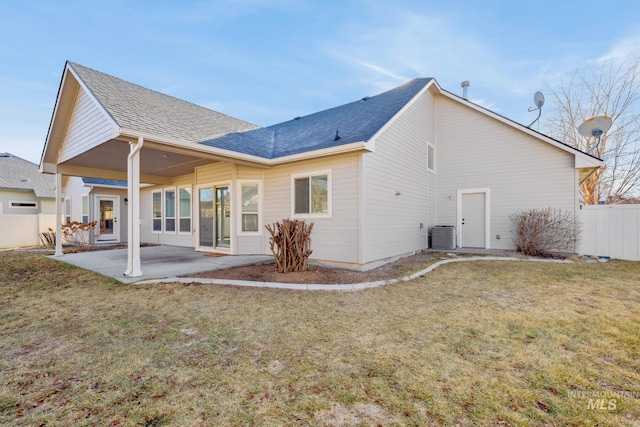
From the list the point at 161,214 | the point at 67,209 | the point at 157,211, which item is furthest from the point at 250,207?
the point at 67,209

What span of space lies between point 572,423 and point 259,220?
7562 millimetres

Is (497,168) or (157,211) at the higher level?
(497,168)

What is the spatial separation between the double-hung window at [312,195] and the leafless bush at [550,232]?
623 centimetres

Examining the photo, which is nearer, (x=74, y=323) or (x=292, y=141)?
(x=74, y=323)

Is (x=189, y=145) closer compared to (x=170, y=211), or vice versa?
(x=189, y=145)

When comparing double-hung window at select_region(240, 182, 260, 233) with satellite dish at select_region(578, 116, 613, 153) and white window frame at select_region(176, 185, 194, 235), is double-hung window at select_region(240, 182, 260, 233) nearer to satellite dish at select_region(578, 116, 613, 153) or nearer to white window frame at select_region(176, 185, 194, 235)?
white window frame at select_region(176, 185, 194, 235)

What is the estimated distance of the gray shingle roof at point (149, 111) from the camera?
5816 millimetres

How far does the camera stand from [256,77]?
16.1m

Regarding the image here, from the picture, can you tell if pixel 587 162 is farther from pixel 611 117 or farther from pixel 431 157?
pixel 611 117

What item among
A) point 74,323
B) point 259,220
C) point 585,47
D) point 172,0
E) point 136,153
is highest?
point 585,47

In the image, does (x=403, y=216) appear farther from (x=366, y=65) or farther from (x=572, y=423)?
(x=366, y=65)

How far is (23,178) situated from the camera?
1733 cm

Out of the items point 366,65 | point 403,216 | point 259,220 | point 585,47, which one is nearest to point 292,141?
point 259,220

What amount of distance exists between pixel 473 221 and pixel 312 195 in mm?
6086
